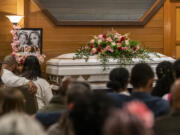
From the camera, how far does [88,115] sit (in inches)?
84.4

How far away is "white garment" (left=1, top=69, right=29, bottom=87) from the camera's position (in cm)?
496

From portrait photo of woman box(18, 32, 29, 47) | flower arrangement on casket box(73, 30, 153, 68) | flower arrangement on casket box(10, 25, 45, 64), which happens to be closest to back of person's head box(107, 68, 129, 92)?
flower arrangement on casket box(73, 30, 153, 68)

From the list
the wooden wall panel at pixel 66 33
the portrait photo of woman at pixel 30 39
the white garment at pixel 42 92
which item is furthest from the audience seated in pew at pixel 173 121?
the wooden wall panel at pixel 66 33

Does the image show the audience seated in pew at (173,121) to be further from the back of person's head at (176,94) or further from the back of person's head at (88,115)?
the back of person's head at (88,115)

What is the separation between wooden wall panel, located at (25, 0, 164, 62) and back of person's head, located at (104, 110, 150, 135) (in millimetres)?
5763

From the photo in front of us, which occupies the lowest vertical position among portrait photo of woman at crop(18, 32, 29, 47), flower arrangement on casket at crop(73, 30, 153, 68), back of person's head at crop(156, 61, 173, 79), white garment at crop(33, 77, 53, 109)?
white garment at crop(33, 77, 53, 109)

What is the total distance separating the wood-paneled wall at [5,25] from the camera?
707 cm

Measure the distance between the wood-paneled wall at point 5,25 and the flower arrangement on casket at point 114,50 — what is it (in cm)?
145

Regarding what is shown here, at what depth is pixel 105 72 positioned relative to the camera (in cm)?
616

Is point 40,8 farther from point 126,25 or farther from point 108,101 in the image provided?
point 108,101

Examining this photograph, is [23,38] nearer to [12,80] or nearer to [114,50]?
[114,50]

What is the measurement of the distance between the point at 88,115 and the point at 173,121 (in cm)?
53

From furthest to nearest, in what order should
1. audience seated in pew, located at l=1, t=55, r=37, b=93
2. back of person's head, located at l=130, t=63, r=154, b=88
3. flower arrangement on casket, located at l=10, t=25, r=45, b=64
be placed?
flower arrangement on casket, located at l=10, t=25, r=45, b=64 → audience seated in pew, located at l=1, t=55, r=37, b=93 → back of person's head, located at l=130, t=63, r=154, b=88

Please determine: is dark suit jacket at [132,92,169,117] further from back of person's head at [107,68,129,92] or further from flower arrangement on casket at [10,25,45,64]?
flower arrangement on casket at [10,25,45,64]
